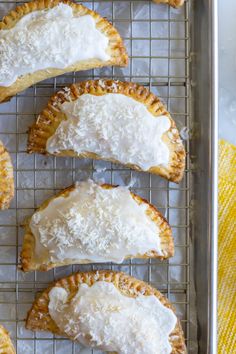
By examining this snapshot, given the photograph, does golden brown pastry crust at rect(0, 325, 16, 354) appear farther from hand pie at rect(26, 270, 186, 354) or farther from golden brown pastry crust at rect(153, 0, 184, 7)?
golden brown pastry crust at rect(153, 0, 184, 7)

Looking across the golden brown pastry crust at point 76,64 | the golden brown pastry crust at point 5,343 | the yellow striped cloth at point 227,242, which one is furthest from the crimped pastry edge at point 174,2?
the golden brown pastry crust at point 5,343

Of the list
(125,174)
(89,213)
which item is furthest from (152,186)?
(89,213)

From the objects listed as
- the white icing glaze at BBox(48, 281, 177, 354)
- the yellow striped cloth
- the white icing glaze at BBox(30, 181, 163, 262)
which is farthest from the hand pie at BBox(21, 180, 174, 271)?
the yellow striped cloth

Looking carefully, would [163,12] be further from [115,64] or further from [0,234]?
[0,234]

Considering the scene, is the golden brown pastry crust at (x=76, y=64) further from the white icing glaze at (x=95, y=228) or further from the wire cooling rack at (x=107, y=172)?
the white icing glaze at (x=95, y=228)

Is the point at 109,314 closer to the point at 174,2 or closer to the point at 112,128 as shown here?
the point at 112,128

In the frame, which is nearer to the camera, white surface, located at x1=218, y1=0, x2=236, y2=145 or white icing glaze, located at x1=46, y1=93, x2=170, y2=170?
white icing glaze, located at x1=46, y1=93, x2=170, y2=170
